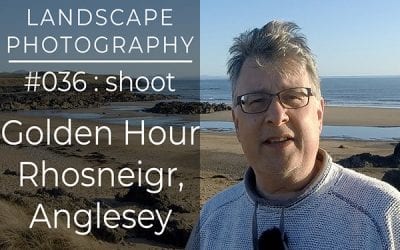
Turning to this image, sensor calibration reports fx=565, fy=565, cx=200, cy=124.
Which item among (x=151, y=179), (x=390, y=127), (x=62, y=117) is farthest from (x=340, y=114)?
(x=151, y=179)

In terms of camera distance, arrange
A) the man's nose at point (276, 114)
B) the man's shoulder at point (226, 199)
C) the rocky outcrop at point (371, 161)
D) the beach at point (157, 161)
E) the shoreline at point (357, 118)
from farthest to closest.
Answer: the shoreline at point (357, 118) < the rocky outcrop at point (371, 161) < the beach at point (157, 161) < the man's shoulder at point (226, 199) < the man's nose at point (276, 114)

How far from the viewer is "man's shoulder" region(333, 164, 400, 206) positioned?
6.45ft

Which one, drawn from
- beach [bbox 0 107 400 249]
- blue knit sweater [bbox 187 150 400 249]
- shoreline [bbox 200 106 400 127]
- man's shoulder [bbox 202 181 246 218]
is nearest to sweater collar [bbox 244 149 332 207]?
blue knit sweater [bbox 187 150 400 249]

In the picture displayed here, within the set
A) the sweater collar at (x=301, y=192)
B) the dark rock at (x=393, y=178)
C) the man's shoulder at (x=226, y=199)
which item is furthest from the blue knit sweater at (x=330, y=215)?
the dark rock at (x=393, y=178)

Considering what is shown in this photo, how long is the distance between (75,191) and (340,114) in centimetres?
2695

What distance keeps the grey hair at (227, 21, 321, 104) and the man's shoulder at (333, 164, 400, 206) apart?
0.34 m

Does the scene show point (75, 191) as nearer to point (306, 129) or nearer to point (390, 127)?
point (306, 129)

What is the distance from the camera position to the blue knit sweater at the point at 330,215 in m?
1.91

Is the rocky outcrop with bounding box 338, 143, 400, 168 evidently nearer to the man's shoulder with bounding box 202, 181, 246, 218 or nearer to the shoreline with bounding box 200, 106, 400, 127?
the man's shoulder with bounding box 202, 181, 246, 218

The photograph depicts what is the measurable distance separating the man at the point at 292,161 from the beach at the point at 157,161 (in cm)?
558

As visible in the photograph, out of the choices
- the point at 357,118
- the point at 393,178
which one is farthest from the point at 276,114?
the point at 357,118

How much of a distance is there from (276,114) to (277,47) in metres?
0.24

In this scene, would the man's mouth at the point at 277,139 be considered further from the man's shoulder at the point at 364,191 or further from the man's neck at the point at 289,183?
the man's shoulder at the point at 364,191

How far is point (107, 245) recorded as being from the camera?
7.25 m
